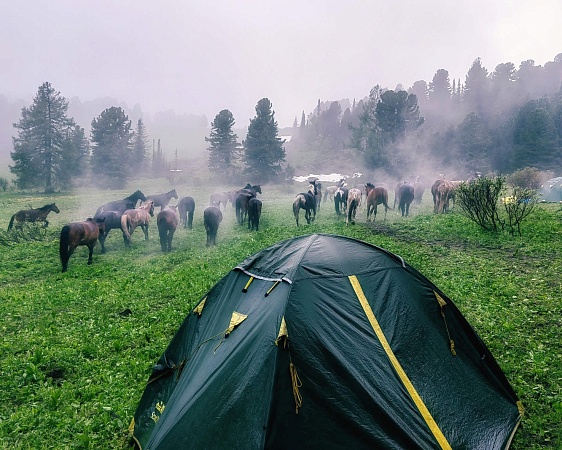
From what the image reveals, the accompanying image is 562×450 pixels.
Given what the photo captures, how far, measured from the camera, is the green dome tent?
12.0 ft

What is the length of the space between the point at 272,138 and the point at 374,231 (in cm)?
4511

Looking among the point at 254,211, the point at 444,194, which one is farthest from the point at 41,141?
the point at 444,194

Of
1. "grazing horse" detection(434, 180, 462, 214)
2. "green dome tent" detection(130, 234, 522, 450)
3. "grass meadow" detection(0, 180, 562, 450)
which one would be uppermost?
"grazing horse" detection(434, 180, 462, 214)

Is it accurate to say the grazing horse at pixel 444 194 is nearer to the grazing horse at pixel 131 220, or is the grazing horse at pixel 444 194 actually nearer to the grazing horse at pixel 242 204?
the grazing horse at pixel 242 204

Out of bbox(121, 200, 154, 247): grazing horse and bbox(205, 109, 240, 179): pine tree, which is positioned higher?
bbox(205, 109, 240, 179): pine tree

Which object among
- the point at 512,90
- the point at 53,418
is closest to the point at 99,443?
the point at 53,418

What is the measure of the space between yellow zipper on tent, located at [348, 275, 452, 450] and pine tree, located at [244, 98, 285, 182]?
5636cm

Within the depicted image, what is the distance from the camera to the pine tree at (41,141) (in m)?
47.7

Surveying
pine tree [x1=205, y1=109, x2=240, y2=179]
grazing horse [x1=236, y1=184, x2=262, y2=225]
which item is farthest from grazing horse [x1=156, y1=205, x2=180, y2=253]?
pine tree [x1=205, y1=109, x2=240, y2=179]

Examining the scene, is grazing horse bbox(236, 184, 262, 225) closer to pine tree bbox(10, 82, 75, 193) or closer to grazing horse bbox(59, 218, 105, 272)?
grazing horse bbox(59, 218, 105, 272)

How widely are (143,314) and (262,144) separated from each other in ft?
173

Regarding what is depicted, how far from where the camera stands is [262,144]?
196 ft

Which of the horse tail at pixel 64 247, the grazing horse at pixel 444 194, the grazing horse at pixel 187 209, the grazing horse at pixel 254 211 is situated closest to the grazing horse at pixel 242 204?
the grazing horse at pixel 254 211

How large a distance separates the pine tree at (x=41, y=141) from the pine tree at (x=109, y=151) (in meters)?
5.76
